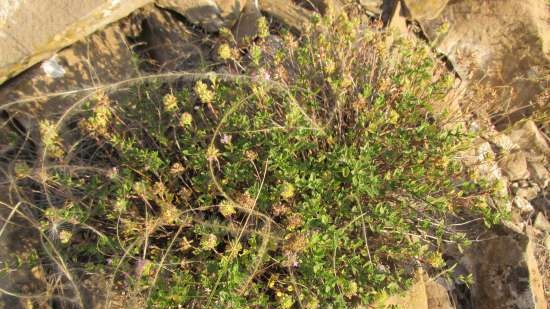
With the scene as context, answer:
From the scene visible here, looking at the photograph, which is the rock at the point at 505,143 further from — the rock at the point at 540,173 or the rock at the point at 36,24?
the rock at the point at 36,24

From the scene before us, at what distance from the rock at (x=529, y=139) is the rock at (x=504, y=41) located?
16cm

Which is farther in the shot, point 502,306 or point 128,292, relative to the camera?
point 502,306

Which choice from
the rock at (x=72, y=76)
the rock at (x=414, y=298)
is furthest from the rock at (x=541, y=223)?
the rock at (x=72, y=76)

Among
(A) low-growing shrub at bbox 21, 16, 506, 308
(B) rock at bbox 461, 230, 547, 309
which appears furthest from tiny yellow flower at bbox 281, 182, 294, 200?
(B) rock at bbox 461, 230, 547, 309

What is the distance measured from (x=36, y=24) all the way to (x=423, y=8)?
302cm

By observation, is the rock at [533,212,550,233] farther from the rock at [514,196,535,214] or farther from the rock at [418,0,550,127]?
the rock at [418,0,550,127]

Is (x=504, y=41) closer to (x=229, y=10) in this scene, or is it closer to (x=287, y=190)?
(x=229, y=10)

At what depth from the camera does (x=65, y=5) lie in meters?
3.05

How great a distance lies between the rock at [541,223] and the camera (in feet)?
12.9

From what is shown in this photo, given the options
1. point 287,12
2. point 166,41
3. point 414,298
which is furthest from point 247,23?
point 414,298

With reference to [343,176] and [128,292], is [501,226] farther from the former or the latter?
[128,292]

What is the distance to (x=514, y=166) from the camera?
4066mm

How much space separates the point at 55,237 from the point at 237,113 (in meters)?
1.29

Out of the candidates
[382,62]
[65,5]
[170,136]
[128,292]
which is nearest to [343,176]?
[382,62]
